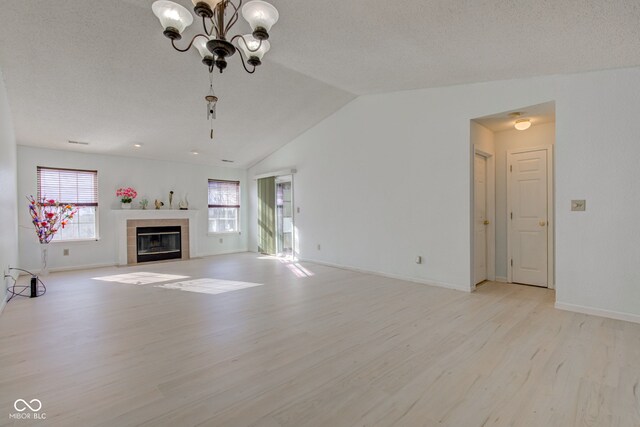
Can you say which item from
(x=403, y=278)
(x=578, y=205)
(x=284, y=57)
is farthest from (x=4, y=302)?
(x=578, y=205)

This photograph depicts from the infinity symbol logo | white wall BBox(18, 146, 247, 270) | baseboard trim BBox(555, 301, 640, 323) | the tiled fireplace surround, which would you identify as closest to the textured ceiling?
white wall BBox(18, 146, 247, 270)

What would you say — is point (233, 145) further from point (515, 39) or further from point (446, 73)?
point (515, 39)

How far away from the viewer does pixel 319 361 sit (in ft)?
7.89

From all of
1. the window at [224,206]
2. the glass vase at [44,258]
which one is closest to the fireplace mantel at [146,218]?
the window at [224,206]

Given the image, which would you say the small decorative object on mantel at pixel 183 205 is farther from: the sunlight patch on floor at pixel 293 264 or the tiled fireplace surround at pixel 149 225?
the sunlight patch on floor at pixel 293 264

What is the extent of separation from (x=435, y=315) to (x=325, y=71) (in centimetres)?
334

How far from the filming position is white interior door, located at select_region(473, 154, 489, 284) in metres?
4.63

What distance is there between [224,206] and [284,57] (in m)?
5.44

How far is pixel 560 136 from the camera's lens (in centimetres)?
357

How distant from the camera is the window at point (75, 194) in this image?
5.99m

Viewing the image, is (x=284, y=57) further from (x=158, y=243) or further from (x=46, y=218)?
(x=158, y=243)

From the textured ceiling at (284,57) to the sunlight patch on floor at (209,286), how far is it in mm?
2782

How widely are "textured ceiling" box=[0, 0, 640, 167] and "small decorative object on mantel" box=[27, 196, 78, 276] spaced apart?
1124 millimetres

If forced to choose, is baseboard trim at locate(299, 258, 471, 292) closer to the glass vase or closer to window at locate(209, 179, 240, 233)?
window at locate(209, 179, 240, 233)
